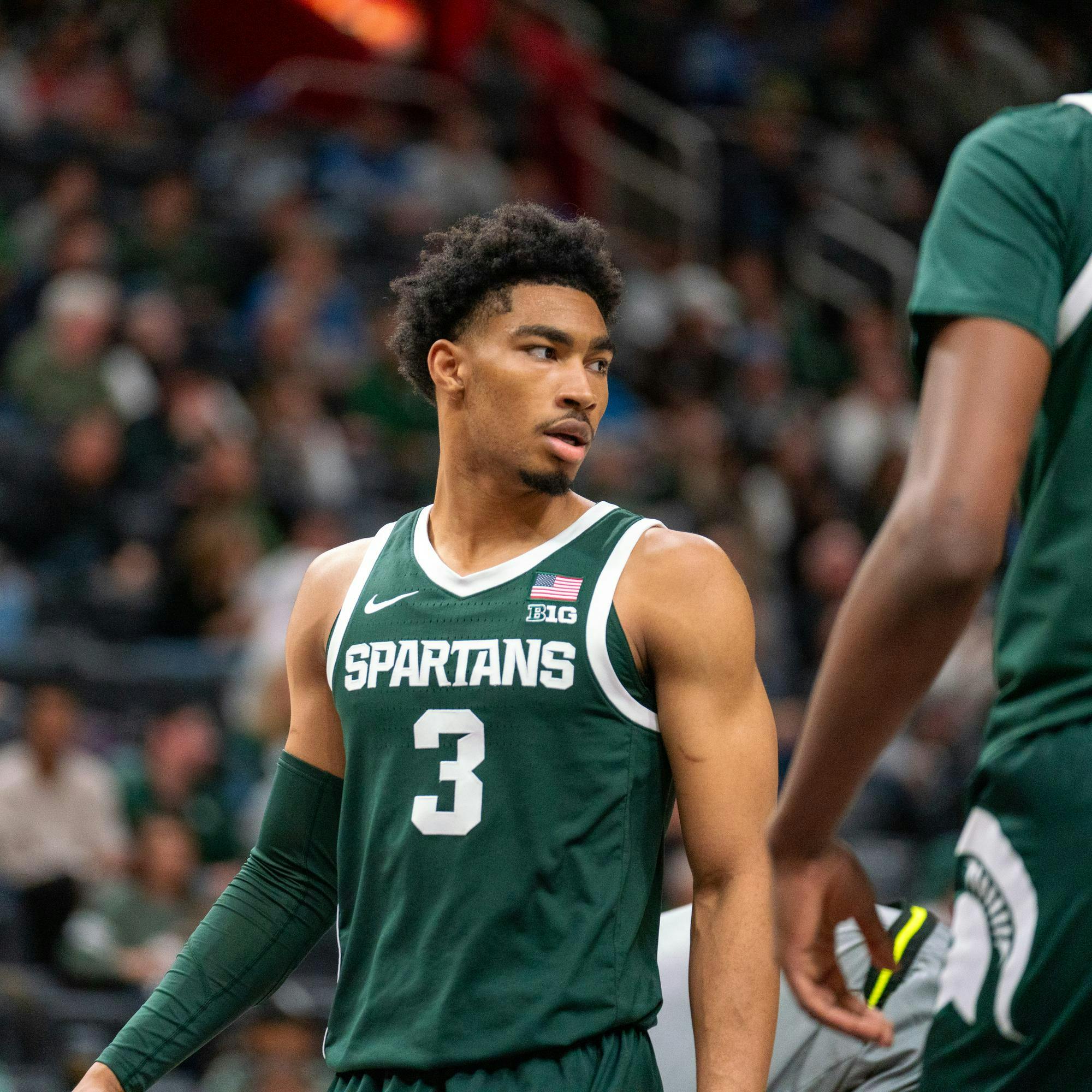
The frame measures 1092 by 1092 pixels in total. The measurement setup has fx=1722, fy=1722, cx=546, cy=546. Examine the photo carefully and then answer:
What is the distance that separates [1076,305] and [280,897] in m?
2.06

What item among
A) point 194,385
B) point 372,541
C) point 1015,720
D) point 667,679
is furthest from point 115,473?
point 1015,720

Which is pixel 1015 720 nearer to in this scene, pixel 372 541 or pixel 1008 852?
pixel 1008 852

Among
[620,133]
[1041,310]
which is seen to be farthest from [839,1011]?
[620,133]

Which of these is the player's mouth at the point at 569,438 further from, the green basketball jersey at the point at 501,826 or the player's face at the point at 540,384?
the green basketball jersey at the point at 501,826

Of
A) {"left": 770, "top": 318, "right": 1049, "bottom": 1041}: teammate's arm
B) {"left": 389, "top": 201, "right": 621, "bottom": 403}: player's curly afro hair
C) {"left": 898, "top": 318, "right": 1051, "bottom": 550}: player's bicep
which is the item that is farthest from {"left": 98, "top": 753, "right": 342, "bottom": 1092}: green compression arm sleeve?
{"left": 898, "top": 318, "right": 1051, "bottom": 550}: player's bicep

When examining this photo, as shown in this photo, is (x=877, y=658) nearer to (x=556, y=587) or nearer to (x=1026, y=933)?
(x=1026, y=933)

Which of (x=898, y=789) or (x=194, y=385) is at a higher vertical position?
(x=194, y=385)

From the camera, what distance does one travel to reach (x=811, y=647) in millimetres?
10438

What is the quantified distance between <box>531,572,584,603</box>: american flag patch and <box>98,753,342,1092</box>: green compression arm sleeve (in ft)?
1.86

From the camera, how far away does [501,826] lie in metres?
2.89

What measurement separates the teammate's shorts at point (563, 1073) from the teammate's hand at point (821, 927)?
3.26 ft

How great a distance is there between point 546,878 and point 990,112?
16.2 meters

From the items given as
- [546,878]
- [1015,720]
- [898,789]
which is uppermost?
[1015,720]

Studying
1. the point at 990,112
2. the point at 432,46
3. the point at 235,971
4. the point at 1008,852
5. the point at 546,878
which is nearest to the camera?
the point at 1008,852
